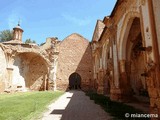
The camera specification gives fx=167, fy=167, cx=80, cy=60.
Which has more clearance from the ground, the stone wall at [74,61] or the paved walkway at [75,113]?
the stone wall at [74,61]

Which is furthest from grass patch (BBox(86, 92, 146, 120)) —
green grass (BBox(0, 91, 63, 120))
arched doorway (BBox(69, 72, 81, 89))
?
arched doorway (BBox(69, 72, 81, 89))

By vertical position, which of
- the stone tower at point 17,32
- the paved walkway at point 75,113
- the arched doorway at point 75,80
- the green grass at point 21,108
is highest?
the stone tower at point 17,32

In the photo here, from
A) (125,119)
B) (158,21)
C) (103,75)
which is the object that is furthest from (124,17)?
(103,75)

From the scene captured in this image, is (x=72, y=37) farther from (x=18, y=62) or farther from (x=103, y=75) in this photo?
(x=103, y=75)

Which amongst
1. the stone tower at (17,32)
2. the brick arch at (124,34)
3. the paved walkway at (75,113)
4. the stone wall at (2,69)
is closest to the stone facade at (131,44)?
the brick arch at (124,34)

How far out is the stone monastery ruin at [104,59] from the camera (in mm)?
5574

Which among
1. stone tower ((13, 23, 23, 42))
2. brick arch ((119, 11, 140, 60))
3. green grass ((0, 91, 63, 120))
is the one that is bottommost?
green grass ((0, 91, 63, 120))

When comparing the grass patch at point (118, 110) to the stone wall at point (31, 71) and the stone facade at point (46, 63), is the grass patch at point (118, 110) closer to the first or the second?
the stone facade at point (46, 63)

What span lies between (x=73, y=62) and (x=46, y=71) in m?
4.14

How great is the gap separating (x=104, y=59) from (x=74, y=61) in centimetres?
882

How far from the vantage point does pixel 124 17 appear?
917 centimetres

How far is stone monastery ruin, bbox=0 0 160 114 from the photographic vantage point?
557 cm

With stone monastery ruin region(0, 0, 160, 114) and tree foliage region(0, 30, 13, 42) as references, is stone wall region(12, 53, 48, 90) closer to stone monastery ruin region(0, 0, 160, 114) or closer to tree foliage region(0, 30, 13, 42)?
stone monastery ruin region(0, 0, 160, 114)

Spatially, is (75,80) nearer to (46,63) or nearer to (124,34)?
(46,63)
